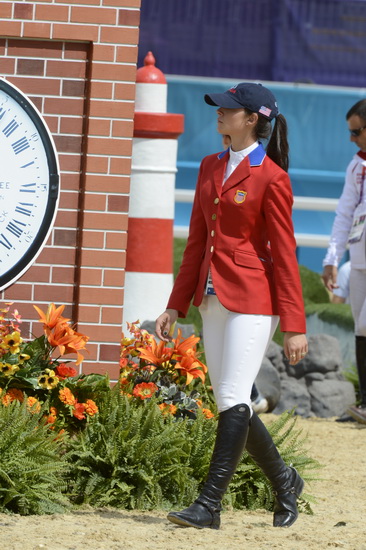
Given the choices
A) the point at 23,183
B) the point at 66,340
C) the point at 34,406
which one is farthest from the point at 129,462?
the point at 23,183

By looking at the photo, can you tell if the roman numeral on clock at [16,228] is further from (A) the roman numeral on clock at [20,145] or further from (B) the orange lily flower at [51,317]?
(B) the orange lily flower at [51,317]

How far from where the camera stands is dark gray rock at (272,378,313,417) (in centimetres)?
801

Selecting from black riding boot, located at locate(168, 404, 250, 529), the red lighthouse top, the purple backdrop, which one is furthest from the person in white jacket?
the purple backdrop

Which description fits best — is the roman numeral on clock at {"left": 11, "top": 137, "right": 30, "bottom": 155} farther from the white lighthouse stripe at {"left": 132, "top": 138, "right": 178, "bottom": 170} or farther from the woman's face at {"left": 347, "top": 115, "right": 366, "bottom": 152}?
the woman's face at {"left": 347, "top": 115, "right": 366, "bottom": 152}

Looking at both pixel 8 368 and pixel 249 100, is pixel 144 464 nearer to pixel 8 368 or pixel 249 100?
pixel 8 368

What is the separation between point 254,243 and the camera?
4367 millimetres

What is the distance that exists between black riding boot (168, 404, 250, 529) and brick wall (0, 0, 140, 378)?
1.07 metres

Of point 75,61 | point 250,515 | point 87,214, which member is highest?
point 75,61

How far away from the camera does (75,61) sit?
207 inches

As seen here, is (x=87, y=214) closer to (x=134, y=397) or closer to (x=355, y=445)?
(x=134, y=397)

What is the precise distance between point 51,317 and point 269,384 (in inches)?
123

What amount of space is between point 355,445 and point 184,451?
223 centimetres

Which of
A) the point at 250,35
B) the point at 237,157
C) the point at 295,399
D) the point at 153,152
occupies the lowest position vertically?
the point at 295,399

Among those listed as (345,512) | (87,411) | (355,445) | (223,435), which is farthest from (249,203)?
(355,445)
